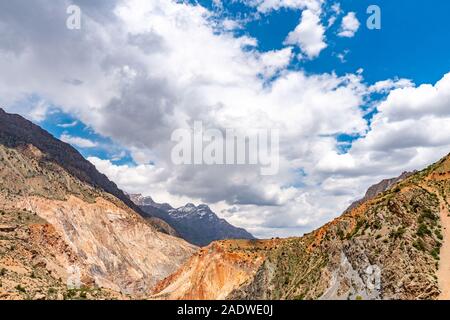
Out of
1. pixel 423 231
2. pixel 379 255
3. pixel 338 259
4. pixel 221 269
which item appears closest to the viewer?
pixel 423 231

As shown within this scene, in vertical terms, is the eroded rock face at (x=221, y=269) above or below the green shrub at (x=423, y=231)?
below

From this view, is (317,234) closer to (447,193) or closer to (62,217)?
(447,193)

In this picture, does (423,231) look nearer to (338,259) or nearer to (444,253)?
(444,253)

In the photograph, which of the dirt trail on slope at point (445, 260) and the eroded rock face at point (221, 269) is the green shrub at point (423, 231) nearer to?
the dirt trail on slope at point (445, 260)

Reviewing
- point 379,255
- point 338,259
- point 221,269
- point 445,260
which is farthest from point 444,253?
point 221,269

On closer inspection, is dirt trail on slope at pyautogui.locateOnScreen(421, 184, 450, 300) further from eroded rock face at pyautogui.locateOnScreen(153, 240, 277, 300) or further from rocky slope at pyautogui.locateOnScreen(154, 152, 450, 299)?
eroded rock face at pyautogui.locateOnScreen(153, 240, 277, 300)

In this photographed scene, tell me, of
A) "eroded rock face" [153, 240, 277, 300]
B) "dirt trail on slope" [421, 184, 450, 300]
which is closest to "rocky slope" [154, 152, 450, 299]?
"dirt trail on slope" [421, 184, 450, 300]

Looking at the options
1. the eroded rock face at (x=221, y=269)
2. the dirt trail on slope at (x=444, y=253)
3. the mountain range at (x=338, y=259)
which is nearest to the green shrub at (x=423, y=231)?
the mountain range at (x=338, y=259)

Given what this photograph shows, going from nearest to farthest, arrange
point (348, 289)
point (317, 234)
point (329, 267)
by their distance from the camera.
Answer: point (348, 289) < point (329, 267) < point (317, 234)

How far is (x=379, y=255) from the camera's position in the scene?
58.9 meters

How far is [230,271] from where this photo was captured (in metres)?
129

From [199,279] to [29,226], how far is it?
51.8 meters

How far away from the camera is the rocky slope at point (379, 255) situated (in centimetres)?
5342
